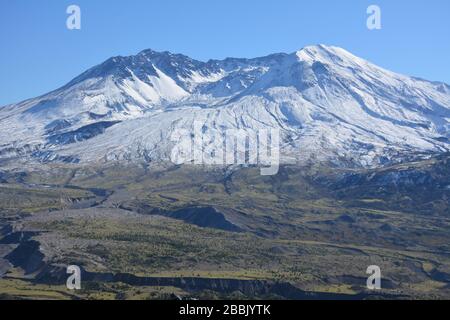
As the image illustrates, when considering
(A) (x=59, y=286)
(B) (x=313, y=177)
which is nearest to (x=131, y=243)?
(A) (x=59, y=286)

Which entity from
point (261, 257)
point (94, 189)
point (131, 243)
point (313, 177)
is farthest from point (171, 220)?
point (313, 177)

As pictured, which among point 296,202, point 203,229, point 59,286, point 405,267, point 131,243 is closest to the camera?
point 59,286

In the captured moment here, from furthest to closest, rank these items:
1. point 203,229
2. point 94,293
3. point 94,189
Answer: point 94,189 < point 203,229 < point 94,293

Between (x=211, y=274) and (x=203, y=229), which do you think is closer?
(x=211, y=274)

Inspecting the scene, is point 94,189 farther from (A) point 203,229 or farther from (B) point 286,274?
(B) point 286,274

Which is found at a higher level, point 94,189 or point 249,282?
point 94,189

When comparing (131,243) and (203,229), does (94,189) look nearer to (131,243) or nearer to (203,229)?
(203,229)

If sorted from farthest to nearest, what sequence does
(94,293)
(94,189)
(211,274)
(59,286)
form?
(94,189) → (211,274) → (59,286) → (94,293)

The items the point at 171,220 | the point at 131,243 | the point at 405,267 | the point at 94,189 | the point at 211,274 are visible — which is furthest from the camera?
the point at 94,189

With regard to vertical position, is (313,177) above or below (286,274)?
above

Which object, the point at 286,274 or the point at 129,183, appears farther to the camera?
the point at 129,183
